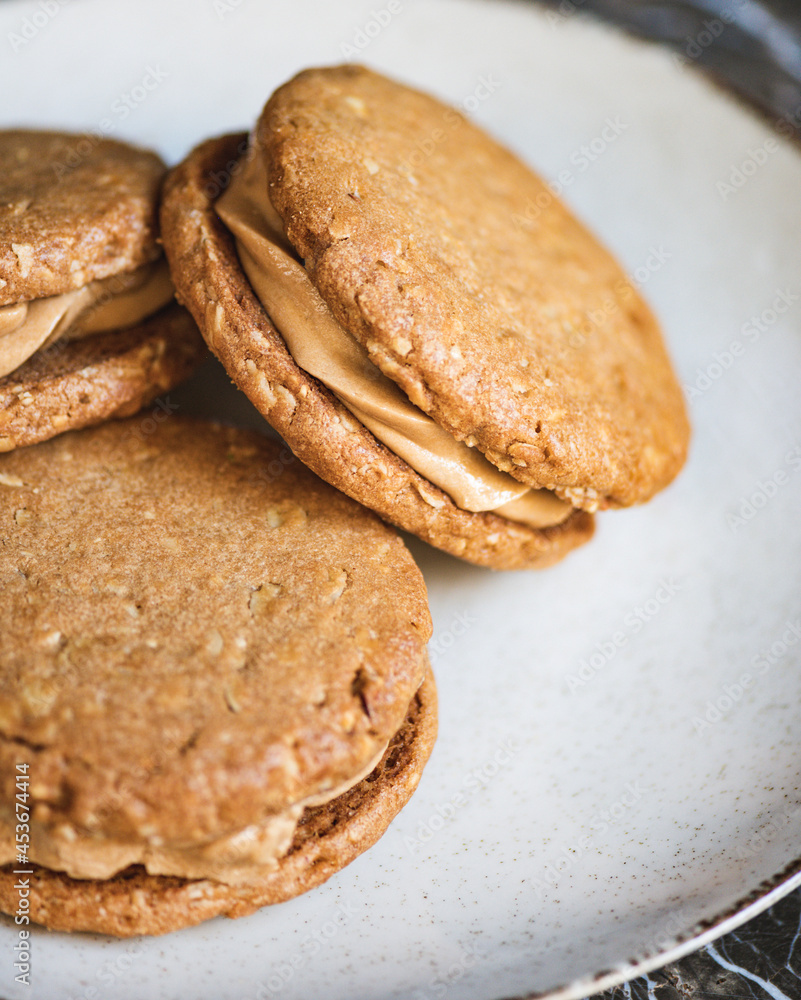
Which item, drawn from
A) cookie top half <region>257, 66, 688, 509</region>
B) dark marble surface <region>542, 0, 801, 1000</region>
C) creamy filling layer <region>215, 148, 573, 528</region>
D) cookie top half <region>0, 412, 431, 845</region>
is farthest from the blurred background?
cookie top half <region>0, 412, 431, 845</region>

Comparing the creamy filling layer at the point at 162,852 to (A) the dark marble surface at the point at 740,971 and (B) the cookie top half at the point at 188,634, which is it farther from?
(A) the dark marble surface at the point at 740,971

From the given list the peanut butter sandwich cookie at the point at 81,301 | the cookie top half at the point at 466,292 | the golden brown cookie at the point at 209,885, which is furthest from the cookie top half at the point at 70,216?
the golden brown cookie at the point at 209,885

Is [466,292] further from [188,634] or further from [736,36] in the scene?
[736,36]

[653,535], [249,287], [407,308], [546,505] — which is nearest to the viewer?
[407,308]

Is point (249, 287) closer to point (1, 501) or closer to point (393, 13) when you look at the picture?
point (1, 501)

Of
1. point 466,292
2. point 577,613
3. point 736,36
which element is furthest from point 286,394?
point 736,36

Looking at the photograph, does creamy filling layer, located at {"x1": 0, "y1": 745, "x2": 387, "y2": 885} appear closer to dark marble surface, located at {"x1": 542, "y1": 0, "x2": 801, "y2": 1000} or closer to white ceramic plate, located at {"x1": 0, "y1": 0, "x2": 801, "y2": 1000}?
white ceramic plate, located at {"x1": 0, "y1": 0, "x2": 801, "y2": 1000}

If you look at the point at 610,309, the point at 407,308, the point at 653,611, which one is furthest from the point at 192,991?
the point at 610,309
